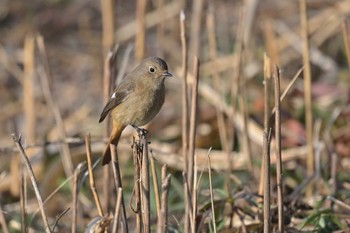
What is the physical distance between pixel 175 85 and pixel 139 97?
269 centimetres

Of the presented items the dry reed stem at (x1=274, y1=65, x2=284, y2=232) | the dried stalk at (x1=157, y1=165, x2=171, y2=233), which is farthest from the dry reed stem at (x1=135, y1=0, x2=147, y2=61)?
the dried stalk at (x1=157, y1=165, x2=171, y2=233)

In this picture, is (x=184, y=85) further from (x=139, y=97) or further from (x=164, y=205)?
(x=164, y=205)

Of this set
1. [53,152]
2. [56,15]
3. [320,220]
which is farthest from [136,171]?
[56,15]

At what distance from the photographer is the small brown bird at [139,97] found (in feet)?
11.3

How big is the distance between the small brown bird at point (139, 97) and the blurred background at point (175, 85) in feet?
0.46

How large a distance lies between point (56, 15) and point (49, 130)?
86.2 inches

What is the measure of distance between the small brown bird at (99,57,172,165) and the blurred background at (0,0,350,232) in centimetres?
14

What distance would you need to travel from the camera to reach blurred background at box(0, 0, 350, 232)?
171 inches

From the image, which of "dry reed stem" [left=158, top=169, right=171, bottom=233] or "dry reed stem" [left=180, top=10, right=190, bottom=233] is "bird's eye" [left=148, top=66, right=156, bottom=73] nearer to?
"dry reed stem" [left=180, top=10, right=190, bottom=233]

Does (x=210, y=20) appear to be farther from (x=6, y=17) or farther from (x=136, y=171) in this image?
(x=6, y=17)

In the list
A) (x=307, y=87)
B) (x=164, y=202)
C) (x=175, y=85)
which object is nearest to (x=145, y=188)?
(x=164, y=202)

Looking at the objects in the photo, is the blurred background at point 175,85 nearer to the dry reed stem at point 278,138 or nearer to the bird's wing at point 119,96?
the bird's wing at point 119,96

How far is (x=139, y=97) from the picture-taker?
3.49 m

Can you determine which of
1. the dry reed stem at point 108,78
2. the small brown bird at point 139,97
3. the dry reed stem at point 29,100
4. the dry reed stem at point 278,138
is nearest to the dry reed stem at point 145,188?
the dry reed stem at point 278,138
